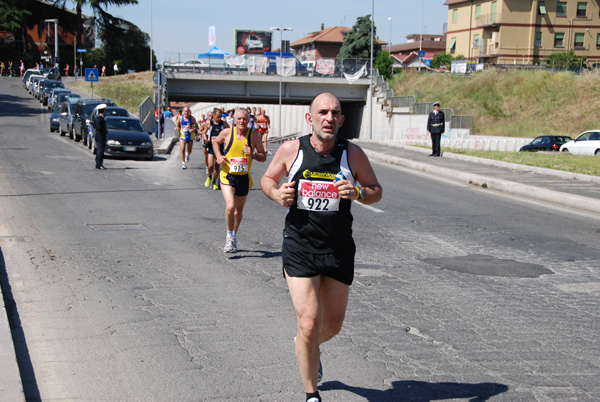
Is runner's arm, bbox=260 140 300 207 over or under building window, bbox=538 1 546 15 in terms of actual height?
under

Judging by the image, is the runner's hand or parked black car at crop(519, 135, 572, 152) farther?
parked black car at crop(519, 135, 572, 152)

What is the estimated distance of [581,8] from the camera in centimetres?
7469

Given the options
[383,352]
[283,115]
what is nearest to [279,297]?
[383,352]

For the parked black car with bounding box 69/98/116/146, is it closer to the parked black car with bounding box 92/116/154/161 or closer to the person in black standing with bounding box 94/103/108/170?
the parked black car with bounding box 92/116/154/161

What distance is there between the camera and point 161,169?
70.7ft

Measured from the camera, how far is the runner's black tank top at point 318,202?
4.43 meters

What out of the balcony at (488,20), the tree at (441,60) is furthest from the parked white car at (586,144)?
the tree at (441,60)

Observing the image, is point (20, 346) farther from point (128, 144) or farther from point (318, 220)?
point (128, 144)

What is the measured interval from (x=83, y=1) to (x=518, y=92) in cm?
4837

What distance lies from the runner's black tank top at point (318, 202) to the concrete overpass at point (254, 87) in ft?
165

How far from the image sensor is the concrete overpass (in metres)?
54.7

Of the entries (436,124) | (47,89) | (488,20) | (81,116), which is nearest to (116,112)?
(81,116)

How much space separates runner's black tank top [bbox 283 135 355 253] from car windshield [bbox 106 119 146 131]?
22.3m

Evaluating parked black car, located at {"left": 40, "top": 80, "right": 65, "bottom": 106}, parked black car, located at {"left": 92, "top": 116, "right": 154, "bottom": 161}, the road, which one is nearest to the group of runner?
the road
